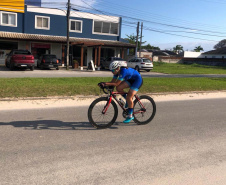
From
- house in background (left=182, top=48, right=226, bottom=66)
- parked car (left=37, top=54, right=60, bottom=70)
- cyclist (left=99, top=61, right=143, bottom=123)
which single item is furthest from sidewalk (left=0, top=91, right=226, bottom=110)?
house in background (left=182, top=48, right=226, bottom=66)

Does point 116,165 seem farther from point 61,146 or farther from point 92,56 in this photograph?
point 92,56

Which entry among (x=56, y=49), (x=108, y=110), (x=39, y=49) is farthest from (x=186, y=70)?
(x=108, y=110)

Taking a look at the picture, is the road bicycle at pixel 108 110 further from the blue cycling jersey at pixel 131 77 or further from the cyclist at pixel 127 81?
the blue cycling jersey at pixel 131 77

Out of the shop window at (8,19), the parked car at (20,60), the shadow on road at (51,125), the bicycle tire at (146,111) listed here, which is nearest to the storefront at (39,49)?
the shop window at (8,19)

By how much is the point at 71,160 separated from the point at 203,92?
32.8 feet

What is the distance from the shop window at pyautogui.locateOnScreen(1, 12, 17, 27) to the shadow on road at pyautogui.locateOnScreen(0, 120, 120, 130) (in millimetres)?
24583

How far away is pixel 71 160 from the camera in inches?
144

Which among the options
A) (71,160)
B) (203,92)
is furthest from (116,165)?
(203,92)

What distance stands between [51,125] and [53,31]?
83.8 ft

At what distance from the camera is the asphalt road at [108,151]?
3.20m

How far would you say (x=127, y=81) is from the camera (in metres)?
5.39

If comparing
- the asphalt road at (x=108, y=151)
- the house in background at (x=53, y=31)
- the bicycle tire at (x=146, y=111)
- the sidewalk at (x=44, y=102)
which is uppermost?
the house in background at (x=53, y=31)

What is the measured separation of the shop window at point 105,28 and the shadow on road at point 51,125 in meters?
27.3

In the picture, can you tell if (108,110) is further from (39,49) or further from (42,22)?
(42,22)
